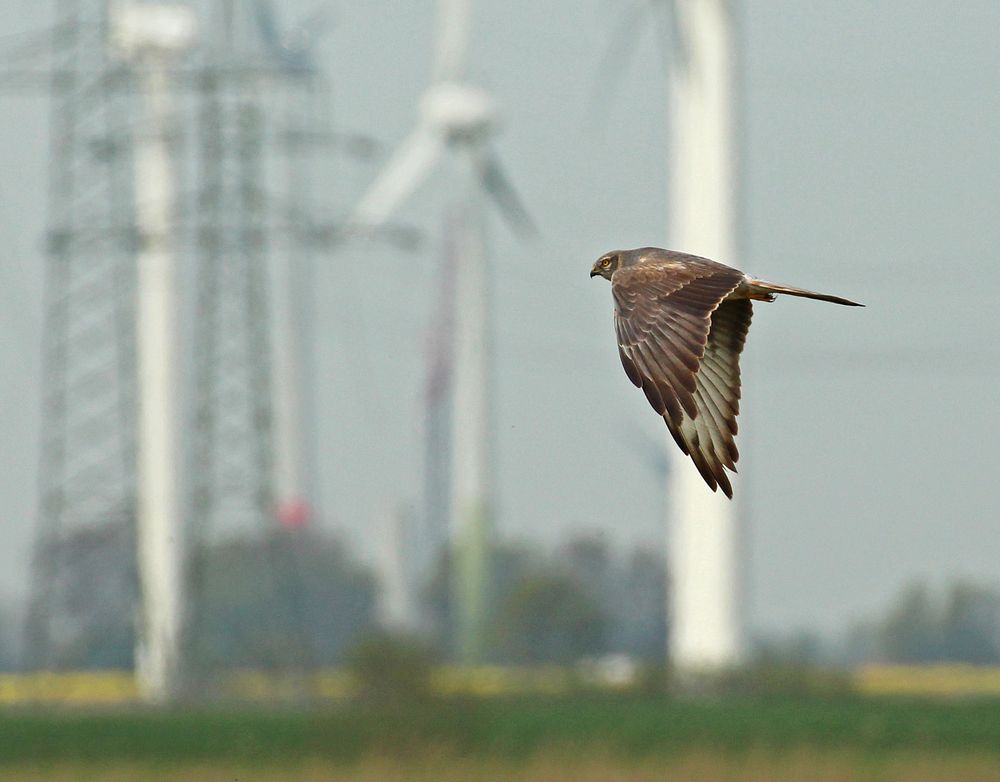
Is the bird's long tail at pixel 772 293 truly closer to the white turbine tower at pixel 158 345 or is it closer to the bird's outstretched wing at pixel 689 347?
the bird's outstretched wing at pixel 689 347

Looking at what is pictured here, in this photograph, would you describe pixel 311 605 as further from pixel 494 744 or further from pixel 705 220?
pixel 494 744

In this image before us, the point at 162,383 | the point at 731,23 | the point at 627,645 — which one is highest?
the point at 731,23

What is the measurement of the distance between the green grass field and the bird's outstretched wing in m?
25.7

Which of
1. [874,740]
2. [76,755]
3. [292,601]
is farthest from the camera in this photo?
[874,740]

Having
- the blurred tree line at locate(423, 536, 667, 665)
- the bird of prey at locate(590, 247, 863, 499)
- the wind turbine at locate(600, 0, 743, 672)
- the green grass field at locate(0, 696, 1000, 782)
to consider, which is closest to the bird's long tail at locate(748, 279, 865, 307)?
the bird of prey at locate(590, 247, 863, 499)

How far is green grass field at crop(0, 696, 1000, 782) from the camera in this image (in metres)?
40.8

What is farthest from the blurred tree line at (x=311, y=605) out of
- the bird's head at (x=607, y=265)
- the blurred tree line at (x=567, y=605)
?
the bird's head at (x=607, y=265)

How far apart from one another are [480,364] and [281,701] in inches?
737

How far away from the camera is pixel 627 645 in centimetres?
13238

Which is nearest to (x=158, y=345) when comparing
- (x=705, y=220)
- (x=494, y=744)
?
(x=705, y=220)

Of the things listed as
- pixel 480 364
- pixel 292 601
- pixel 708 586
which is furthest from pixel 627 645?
pixel 292 601

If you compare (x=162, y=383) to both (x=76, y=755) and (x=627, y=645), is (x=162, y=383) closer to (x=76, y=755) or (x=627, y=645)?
(x=76, y=755)

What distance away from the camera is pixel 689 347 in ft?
36.8

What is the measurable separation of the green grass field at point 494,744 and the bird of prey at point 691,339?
25.5 m
